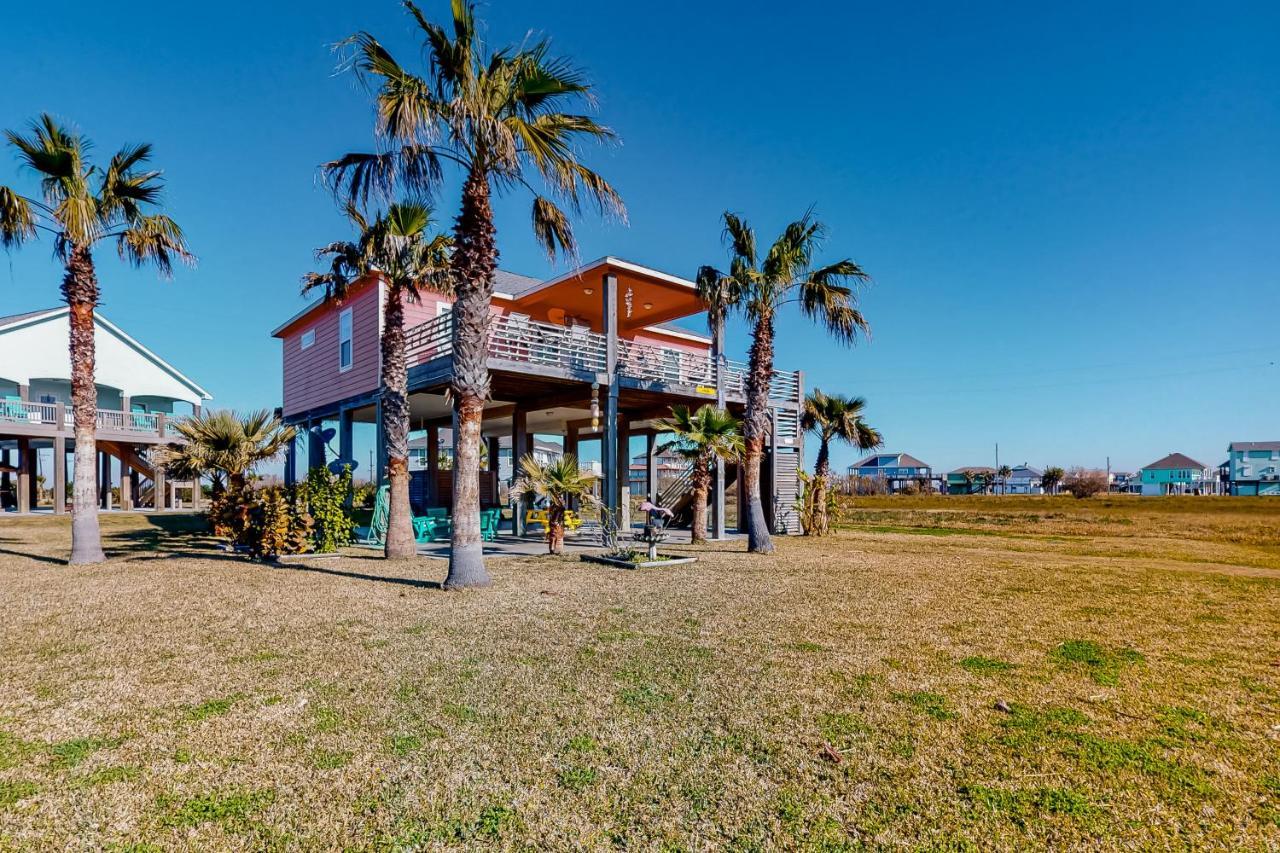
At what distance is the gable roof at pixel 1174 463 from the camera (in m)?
104

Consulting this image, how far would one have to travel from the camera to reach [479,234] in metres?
9.70

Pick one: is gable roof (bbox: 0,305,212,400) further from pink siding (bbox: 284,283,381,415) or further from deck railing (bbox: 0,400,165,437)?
pink siding (bbox: 284,283,381,415)

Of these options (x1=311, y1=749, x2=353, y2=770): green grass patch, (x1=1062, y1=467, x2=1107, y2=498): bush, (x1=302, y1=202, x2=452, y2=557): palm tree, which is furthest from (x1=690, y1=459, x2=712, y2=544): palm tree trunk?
(x1=1062, y1=467, x2=1107, y2=498): bush

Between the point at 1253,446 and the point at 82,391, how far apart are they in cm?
12320

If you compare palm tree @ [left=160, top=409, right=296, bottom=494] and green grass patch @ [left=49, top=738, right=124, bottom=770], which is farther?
palm tree @ [left=160, top=409, right=296, bottom=494]

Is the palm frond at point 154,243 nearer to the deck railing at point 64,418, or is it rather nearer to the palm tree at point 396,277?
the palm tree at point 396,277

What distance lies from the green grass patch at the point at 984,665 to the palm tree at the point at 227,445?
14397mm

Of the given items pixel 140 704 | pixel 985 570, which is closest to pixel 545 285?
pixel 985 570

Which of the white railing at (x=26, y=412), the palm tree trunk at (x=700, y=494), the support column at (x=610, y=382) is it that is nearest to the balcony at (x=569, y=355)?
the support column at (x=610, y=382)

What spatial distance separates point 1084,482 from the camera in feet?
243

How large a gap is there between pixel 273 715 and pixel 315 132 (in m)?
12.6

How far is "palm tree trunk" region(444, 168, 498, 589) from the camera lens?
969cm

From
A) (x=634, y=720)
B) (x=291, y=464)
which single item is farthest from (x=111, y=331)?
(x=634, y=720)

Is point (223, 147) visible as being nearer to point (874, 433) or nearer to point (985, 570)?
point (985, 570)
